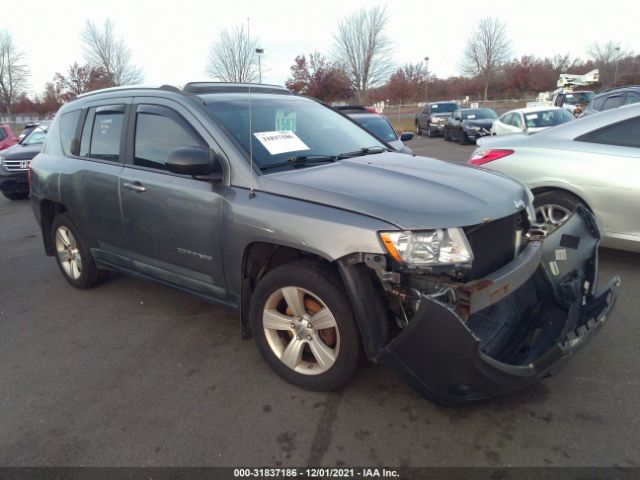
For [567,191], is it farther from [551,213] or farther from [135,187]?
[135,187]

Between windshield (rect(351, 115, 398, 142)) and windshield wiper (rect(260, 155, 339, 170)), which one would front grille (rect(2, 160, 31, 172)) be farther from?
windshield wiper (rect(260, 155, 339, 170))

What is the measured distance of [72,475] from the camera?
240cm

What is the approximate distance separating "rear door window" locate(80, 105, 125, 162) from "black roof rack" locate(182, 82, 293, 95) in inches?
27.9

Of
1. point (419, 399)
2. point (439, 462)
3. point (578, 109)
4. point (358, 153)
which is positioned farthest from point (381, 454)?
point (578, 109)

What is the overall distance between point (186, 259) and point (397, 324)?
1.65 meters

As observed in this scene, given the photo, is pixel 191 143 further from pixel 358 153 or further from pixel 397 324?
pixel 397 324

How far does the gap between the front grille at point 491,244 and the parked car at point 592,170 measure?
2.00 meters

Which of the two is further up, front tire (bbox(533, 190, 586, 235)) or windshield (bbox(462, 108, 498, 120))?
windshield (bbox(462, 108, 498, 120))

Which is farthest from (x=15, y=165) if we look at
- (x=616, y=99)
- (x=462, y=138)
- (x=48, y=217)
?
(x=462, y=138)

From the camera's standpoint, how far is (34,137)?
12453mm

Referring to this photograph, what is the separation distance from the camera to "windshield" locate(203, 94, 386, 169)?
130 inches

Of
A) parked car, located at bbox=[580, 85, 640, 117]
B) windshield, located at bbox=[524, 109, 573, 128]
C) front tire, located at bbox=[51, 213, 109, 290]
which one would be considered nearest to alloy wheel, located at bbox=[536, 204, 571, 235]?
front tire, located at bbox=[51, 213, 109, 290]

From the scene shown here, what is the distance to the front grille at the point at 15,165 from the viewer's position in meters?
10.7

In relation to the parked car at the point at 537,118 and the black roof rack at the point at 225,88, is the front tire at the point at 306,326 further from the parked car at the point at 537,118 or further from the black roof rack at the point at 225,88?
the parked car at the point at 537,118
